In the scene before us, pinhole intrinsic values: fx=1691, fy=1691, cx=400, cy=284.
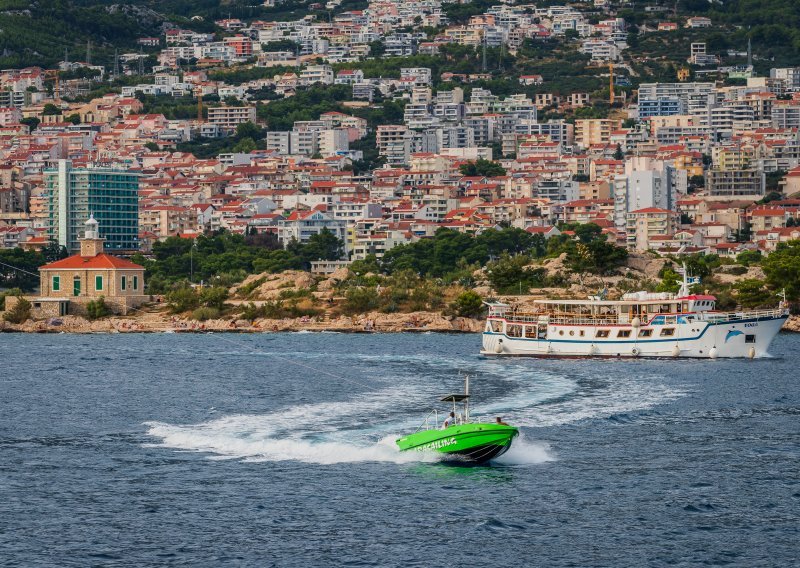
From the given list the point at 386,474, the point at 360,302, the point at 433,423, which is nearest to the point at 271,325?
the point at 360,302

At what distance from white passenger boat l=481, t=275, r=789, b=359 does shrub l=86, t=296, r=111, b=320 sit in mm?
35881

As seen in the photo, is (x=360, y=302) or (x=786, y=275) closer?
(x=786, y=275)

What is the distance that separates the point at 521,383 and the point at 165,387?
15183 millimetres

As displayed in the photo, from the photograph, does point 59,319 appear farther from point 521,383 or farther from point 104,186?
point 104,186

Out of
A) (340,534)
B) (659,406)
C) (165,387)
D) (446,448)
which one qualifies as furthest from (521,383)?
(340,534)

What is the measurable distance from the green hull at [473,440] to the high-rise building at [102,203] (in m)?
134

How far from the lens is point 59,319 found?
116938 millimetres

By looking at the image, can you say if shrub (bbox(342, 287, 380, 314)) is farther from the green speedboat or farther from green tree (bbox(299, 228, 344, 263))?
the green speedboat

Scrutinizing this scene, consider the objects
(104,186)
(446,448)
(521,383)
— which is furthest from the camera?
(104,186)

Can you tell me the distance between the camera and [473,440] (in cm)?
4672

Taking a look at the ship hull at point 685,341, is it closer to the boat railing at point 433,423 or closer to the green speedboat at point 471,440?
the boat railing at point 433,423

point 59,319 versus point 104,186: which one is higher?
point 104,186

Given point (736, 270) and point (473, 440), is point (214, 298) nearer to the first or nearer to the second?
point (736, 270)

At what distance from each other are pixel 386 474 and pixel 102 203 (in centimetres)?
13684
